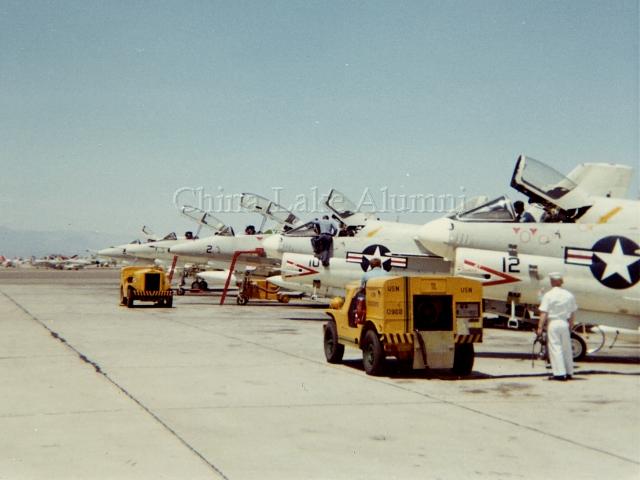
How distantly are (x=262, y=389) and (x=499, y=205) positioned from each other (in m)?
6.60

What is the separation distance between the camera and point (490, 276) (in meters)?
12.9

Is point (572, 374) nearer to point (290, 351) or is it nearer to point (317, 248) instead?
point (290, 351)

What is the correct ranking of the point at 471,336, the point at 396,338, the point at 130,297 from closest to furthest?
1. the point at 396,338
2. the point at 471,336
3. the point at 130,297

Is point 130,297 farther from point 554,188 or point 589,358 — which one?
point 589,358

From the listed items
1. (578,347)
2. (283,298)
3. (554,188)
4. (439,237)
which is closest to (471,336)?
(578,347)

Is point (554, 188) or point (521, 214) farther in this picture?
point (521, 214)

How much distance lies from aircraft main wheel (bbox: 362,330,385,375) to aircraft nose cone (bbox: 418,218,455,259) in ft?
12.4

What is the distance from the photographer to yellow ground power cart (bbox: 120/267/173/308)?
24.6m

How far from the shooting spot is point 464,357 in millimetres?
10648

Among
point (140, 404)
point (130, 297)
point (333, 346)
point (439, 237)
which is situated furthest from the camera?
point (130, 297)

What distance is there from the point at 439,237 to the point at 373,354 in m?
4.21

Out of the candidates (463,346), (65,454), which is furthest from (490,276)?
(65,454)

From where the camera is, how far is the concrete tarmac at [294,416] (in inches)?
224

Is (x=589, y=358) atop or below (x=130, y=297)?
below
